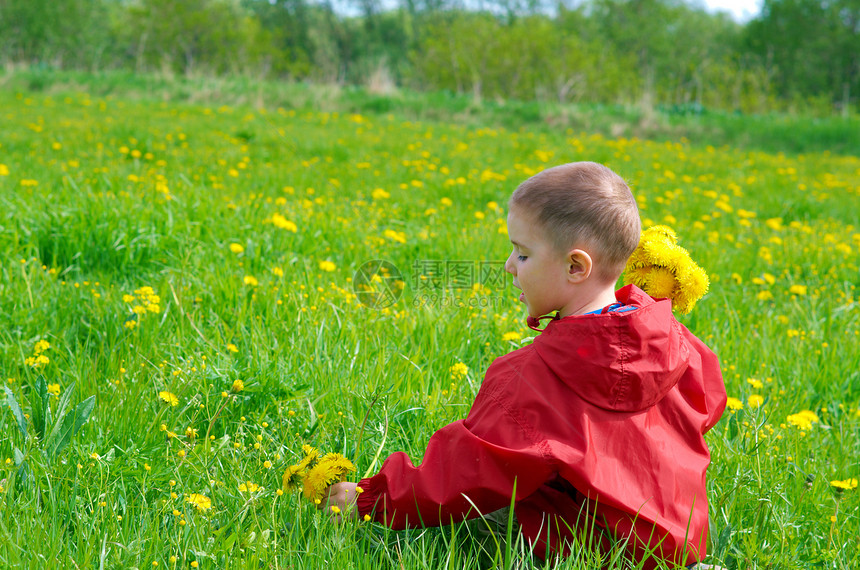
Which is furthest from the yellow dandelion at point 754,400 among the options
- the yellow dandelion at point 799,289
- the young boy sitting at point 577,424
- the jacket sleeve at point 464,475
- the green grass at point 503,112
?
the green grass at point 503,112

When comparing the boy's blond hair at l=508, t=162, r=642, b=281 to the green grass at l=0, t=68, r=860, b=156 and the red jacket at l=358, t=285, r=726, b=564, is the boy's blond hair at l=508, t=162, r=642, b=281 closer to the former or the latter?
the red jacket at l=358, t=285, r=726, b=564

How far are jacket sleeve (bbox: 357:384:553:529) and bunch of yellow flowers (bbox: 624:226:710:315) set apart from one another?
2.03 feet

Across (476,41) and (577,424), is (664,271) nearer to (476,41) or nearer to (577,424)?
(577,424)

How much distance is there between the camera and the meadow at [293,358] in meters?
1.57

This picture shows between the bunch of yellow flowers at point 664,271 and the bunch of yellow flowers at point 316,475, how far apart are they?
92 centimetres

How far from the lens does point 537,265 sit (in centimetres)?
154

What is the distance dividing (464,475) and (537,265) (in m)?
0.50

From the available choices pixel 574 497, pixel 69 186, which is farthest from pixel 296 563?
pixel 69 186

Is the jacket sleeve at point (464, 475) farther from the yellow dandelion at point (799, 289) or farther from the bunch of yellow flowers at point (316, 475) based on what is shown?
the yellow dandelion at point (799, 289)

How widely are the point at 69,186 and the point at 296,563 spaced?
3404 millimetres

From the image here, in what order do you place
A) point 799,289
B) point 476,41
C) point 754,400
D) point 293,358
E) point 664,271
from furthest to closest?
point 476,41
point 799,289
point 293,358
point 754,400
point 664,271

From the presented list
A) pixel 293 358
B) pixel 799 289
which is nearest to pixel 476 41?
pixel 799 289

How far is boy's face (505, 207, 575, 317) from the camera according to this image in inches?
59.7

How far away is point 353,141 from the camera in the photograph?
762cm
